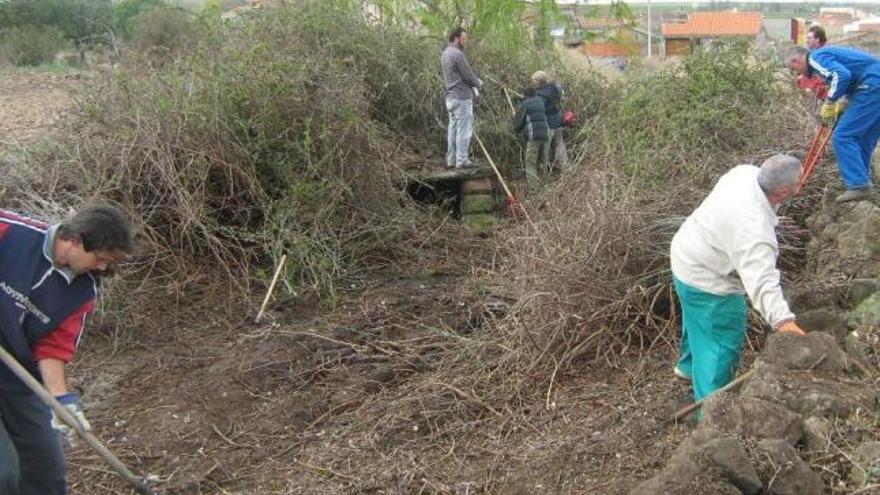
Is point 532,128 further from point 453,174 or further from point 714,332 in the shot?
point 714,332

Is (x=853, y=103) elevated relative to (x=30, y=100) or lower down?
lower down

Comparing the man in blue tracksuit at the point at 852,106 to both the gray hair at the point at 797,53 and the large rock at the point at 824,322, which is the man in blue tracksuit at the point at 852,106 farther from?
the large rock at the point at 824,322

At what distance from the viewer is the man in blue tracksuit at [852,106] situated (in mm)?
6160

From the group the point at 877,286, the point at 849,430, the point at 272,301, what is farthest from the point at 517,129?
the point at 849,430

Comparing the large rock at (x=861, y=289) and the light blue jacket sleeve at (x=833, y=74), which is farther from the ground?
the light blue jacket sleeve at (x=833, y=74)

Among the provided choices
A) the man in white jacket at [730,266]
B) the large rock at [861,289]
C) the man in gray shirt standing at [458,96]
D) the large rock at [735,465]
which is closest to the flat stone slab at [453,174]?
the man in gray shirt standing at [458,96]

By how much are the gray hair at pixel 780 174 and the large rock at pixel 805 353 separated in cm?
65

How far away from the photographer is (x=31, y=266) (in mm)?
3393

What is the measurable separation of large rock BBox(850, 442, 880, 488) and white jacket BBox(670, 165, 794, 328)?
2.24 ft

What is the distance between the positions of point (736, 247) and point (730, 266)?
10.0 inches

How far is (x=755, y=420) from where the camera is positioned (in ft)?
11.1

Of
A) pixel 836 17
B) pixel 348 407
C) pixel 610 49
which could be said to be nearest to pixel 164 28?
pixel 610 49

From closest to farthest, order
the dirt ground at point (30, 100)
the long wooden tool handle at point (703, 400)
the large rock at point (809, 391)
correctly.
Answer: the large rock at point (809, 391) → the long wooden tool handle at point (703, 400) → the dirt ground at point (30, 100)

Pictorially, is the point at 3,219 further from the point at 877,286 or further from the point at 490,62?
the point at 490,62
